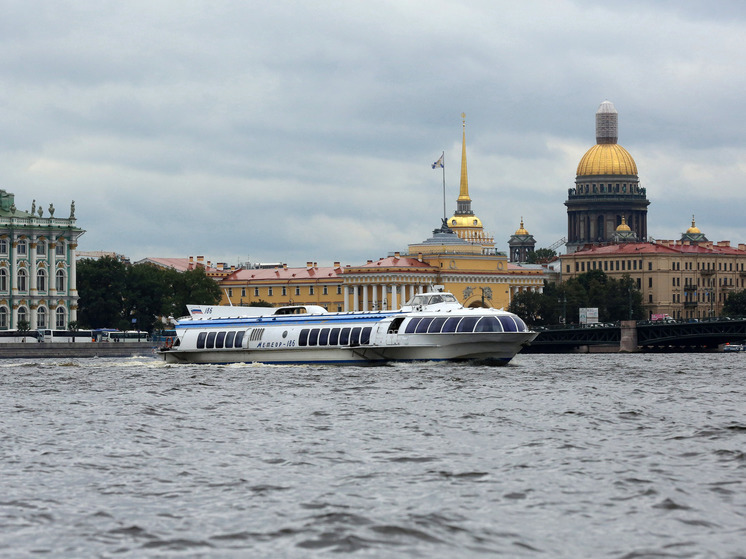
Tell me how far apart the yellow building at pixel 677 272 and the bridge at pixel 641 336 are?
62.7m

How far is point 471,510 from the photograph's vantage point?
19844mm

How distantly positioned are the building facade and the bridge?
34.2 metres

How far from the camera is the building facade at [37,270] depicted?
114312mm

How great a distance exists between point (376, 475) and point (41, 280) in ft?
318

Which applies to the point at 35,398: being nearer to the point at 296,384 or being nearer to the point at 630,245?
the point at 296,384

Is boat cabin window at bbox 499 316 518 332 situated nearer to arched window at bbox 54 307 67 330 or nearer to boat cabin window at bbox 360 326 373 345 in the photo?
boat cabin window at bbox 360 326 373 345

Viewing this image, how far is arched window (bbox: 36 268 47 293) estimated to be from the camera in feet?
381

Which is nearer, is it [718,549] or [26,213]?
[718,549]

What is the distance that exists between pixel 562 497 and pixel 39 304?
3880 inches

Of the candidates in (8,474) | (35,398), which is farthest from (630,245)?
(8,474)

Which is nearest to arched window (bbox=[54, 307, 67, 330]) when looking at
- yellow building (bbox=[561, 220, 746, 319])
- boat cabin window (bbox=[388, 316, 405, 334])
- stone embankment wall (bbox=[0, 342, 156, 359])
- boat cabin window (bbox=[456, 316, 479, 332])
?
stone embankment wall (bbox=[0, 342, 156, 359])

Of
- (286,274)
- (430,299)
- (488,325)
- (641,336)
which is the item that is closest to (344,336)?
(430,299)

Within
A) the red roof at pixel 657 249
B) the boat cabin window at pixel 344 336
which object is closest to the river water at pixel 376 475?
the boat cabin window at pixel 344 336

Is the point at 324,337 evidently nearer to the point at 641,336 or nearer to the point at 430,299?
the point at 430,299
